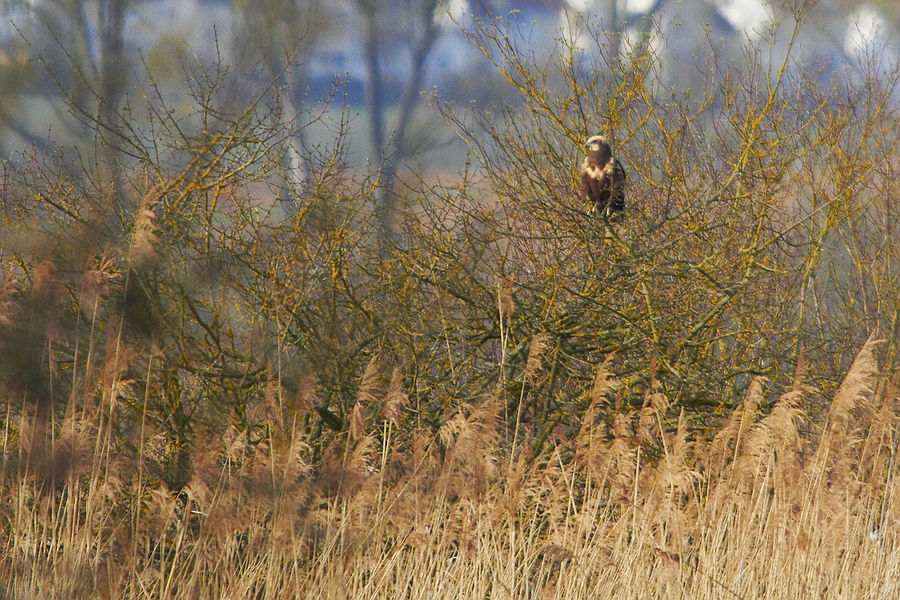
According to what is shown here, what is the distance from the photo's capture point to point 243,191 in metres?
4.82

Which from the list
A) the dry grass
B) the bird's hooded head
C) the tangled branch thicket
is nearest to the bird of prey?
the bird's hooded head

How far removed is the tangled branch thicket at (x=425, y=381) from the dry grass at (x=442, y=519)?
2 centimetres

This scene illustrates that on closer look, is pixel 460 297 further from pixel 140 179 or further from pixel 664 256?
pixel 140 179

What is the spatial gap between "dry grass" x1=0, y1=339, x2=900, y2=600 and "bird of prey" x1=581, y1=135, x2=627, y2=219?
5.56ft

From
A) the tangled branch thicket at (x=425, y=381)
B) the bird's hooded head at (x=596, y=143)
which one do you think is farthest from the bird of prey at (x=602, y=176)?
the tangled branch thicket at (x=425, y=381)

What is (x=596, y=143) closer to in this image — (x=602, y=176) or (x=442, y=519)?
(x=602, y=176)

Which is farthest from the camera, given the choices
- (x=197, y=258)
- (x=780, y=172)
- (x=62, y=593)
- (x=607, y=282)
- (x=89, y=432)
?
(x=780, y=172)

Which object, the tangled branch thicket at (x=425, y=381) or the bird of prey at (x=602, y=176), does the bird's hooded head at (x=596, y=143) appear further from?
the tangled branch thicket at (x=425, y=381)

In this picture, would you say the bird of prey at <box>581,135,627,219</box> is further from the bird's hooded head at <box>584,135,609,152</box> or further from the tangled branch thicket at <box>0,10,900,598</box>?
the tangled branch thicket at <box>0,10,900,598</box>

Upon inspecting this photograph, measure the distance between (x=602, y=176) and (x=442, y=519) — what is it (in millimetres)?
2195

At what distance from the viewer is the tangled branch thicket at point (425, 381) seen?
10.5 feet

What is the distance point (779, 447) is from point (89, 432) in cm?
233

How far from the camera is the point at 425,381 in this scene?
4.84 m

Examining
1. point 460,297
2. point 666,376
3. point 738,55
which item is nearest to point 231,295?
point 460,297
